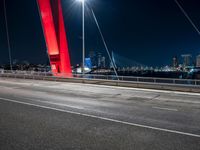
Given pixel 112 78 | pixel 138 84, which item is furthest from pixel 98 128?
pixel 112 78

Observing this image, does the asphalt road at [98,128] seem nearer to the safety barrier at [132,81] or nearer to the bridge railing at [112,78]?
the safety barrier at [132,81]

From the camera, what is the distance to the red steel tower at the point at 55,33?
2961cm

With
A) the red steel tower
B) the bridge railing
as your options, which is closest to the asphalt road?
the bridge railing

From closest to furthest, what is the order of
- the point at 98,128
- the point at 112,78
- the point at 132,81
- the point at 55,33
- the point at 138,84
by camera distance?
1. the point at 98,128
2. the point at 138,84
3. the point at 132,81
4. the point at 112,78
5. the point at 55,33

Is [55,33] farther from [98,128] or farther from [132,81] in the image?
[98,128]

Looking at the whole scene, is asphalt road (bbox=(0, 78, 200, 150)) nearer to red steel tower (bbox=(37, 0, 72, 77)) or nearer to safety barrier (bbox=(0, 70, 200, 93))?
safety barrier (bbox=(0, 70, 200, 93))

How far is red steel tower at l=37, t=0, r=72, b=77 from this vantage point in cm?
2961

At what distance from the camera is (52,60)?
30.6 m

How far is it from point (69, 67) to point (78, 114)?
867 inches

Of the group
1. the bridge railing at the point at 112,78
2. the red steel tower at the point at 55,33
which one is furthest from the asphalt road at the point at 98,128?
the red steel tower at the point at 55,33

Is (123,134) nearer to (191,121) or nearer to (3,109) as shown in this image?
(191,121)

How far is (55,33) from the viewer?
29625 mm

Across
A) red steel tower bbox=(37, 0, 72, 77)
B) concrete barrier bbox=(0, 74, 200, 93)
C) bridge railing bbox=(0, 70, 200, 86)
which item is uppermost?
red steel tower bbox=(37, 0, 72, 77)

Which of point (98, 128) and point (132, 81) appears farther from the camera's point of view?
point (132, 81)
